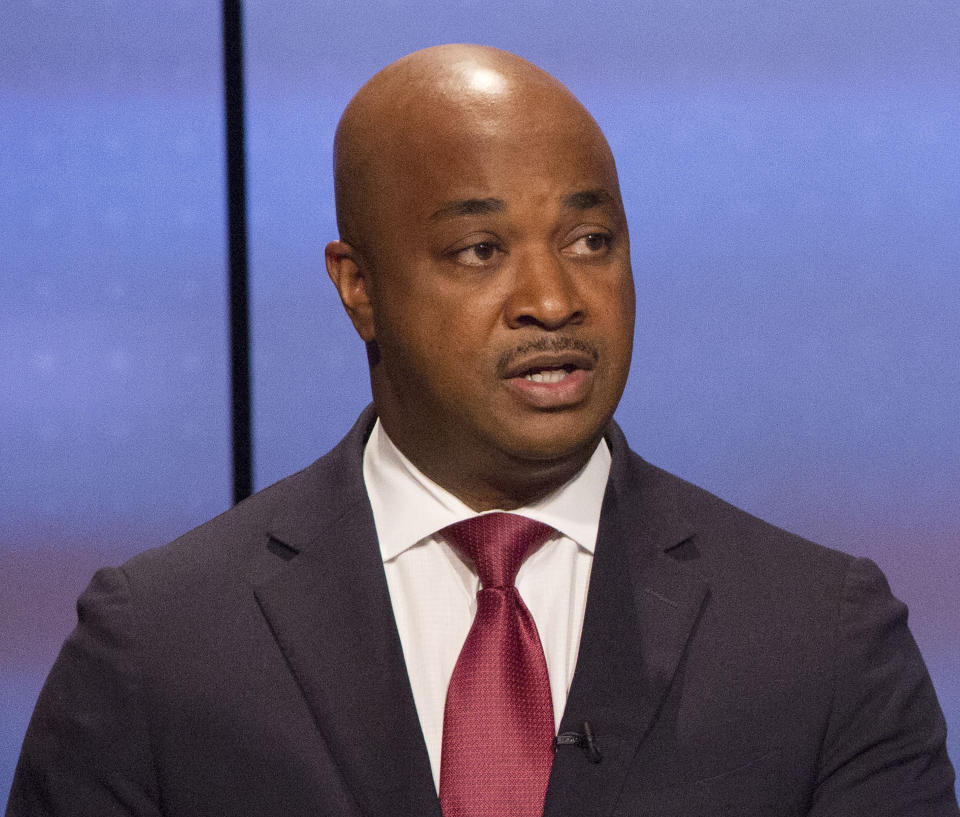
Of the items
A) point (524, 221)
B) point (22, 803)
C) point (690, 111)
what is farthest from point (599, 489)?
point (690, 111)

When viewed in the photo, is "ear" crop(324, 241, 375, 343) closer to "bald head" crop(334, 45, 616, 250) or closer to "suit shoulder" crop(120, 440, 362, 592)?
"bald head" crop(334, 45, 616, 250)

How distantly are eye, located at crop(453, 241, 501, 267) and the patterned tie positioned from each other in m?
0.28

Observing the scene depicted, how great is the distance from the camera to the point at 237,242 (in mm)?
2537

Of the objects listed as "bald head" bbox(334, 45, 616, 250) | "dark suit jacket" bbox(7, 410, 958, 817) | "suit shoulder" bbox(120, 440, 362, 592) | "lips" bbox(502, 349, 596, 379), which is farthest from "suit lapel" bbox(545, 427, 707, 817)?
"bald head" bbox(334, 45, 616, 250)

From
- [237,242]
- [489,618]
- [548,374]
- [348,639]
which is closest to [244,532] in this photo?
[348,639]

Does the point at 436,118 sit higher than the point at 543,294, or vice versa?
the point at 436,118

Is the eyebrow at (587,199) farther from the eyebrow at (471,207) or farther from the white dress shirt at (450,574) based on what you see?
the white dress shirt at (450,574)

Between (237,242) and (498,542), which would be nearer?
(498,542)

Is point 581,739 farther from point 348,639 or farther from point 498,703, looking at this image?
point 348,639

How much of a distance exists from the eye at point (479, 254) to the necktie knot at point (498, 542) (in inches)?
11.1

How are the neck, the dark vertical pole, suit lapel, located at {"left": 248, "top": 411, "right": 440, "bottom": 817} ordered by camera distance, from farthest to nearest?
the dark vertical pole → the neck → suit lapel, located at {"left": 248, "top": 411, "right": 440, "bottom": 817}

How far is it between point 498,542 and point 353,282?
353mm

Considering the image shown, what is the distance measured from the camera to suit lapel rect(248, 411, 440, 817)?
5.20ft

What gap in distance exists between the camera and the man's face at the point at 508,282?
1.62m
